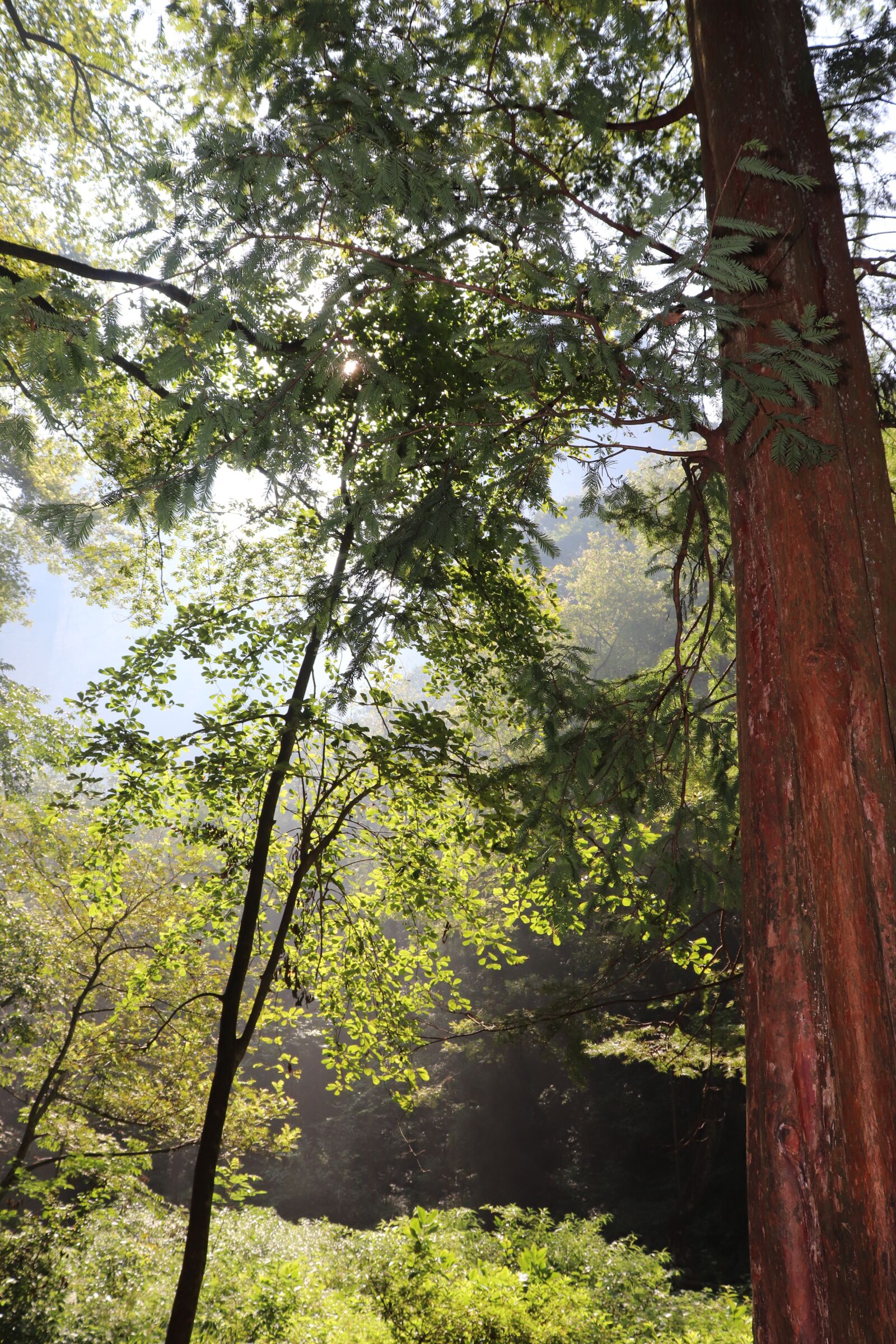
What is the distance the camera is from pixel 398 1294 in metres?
6.70

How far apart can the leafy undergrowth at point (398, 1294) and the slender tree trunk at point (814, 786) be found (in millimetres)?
5658

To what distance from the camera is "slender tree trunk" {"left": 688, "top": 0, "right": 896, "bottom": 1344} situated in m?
1.68

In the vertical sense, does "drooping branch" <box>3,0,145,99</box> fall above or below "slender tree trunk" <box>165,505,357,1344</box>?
above

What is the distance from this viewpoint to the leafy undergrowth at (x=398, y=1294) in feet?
20.0

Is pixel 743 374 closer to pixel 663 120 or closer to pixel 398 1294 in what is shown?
pixel 663 120

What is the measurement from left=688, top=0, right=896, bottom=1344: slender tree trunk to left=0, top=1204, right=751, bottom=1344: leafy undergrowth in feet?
18.6

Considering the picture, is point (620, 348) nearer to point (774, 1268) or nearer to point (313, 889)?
point (774, 1268)

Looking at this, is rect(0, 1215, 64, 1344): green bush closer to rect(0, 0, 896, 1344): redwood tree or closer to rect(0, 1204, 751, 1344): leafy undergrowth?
rect(0, 1204, 751, 1344): leafy undergrowth

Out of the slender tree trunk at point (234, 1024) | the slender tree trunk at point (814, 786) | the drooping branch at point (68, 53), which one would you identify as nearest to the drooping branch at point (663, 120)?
the slender tree trunk at point (814, 786)

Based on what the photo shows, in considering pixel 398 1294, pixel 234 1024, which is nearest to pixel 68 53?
pixel 234 1024

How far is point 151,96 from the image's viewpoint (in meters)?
6.86

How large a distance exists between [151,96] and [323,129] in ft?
19.7

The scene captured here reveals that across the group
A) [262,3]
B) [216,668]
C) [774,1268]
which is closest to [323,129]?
[262,3]

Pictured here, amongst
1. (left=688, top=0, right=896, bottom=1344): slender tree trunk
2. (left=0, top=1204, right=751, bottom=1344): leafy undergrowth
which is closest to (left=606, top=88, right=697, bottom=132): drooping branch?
(left=688, top=0, right=896, bottom=1344): slender tree trunk
